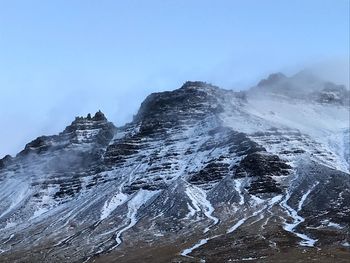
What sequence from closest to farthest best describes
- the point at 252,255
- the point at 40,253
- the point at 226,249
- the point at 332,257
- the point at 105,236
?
the point at 332,257
the point at 252,255
the point at 226,249
the point at 40,253
the point at 105,236

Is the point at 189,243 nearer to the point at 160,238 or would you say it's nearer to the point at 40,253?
the point at 160,238

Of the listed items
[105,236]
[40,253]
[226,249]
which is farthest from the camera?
[105,236]

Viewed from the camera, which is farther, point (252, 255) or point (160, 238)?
point (160, 238)

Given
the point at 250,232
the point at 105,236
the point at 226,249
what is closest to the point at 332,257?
the point at 226,249

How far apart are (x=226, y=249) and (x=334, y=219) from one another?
1868 inches

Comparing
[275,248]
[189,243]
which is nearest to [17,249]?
[189,243]

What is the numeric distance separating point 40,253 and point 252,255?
2950 inches

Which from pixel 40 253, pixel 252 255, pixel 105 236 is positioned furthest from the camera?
pixel 105 236

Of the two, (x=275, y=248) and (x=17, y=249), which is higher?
(x=17, y=249)

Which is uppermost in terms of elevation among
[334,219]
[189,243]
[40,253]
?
[40,253]

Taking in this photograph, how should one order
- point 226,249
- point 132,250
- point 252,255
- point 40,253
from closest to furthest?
point 252,255, point 226,249, point 132,250, point 40,253

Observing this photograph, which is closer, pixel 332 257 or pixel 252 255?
pixel 332 257

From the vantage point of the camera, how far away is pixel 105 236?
196 meters

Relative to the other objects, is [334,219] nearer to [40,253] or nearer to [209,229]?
[209,229]
